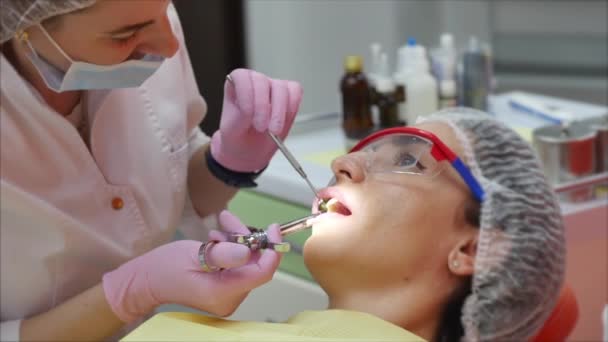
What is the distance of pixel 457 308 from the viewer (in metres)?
1.67

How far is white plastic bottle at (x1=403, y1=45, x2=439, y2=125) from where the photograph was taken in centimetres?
264

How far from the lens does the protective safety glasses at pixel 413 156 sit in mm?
1616

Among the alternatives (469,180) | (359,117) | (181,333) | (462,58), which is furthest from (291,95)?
(462,58)

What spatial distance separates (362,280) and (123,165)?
52 cm

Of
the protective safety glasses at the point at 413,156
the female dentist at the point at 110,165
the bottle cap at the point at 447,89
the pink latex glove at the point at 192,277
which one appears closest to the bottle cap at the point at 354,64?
the bottle cap at the point at 447,89

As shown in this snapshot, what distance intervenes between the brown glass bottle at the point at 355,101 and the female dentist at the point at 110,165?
77 centimetres

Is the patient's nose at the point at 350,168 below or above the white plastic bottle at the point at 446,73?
above

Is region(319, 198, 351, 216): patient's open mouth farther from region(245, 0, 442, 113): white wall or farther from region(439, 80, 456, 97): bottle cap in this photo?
region(245, 0, 442, 113): white wall

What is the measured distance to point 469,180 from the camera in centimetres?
162

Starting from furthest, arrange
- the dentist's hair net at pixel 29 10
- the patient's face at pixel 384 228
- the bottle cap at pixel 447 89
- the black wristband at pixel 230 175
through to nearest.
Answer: the bottle cap at pixel 447 89
the black wristband at pixel 230 175
the patient's face at pixel 384 228
the dentist's hair net at pixel 29 10

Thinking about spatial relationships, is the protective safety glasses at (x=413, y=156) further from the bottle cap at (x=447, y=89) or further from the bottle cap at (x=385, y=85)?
the bottle cap at (x=447, y=89)

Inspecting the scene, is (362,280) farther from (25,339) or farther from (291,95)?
(25,339)

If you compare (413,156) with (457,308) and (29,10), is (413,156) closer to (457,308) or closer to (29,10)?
(457,308)

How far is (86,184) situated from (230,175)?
0.98 feet
